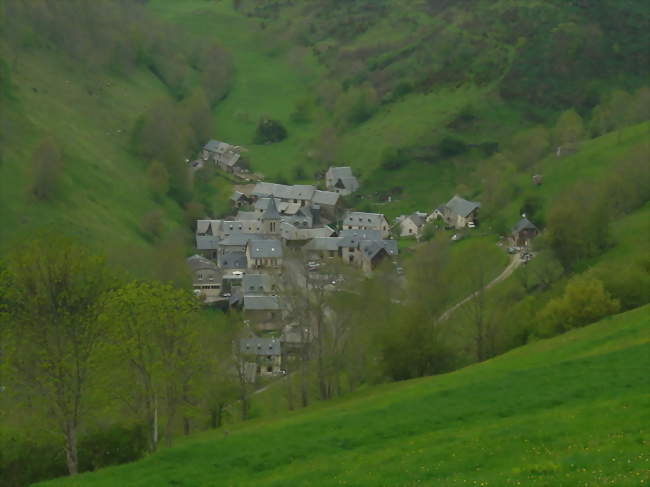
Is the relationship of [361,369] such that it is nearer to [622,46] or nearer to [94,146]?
[94,146]

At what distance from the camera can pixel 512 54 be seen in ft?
509

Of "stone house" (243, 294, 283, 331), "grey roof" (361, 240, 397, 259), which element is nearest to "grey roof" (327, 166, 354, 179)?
"grey roof" (361, 240, 397, 259)

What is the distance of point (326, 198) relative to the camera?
12938cm

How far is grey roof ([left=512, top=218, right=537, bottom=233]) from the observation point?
9750 centimetres

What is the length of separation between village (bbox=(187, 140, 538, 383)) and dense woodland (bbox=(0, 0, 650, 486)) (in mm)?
4546

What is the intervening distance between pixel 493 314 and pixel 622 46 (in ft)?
376

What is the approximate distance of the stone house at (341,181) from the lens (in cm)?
13475

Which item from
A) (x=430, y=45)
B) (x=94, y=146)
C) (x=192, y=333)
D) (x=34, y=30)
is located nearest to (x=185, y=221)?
(x=94, y=146)

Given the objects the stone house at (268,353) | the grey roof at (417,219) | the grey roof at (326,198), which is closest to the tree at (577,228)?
the stone house at (268,353)

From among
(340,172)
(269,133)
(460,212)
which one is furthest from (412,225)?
(269,133)

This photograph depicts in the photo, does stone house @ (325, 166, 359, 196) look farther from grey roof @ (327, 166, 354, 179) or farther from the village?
the village

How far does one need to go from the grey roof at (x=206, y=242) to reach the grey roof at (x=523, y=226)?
1592 inches

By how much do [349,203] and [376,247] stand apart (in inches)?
1107

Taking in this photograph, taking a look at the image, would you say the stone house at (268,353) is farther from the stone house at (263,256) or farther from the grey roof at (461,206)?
the grey roof at (461,206)
